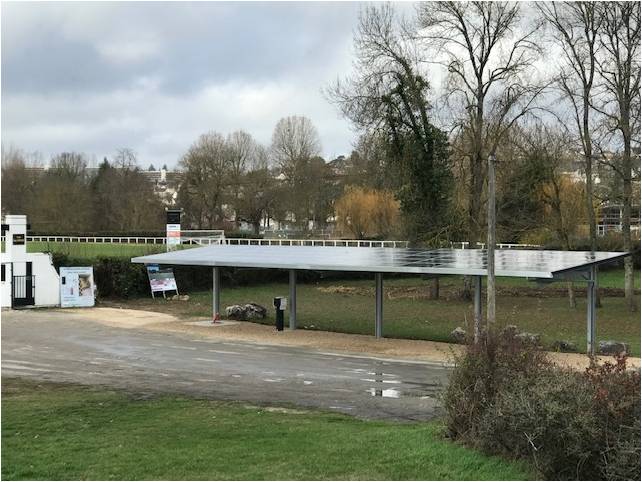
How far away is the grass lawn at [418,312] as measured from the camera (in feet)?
84.2

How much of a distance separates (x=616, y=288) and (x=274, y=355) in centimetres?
3064

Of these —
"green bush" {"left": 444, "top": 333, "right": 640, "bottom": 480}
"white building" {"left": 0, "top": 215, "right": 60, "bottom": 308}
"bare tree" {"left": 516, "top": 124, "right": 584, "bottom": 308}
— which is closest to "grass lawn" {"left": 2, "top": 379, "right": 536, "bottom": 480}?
Result: "green bush" {"left": 444, "top": 333, "right": 640, "bottom": 480}

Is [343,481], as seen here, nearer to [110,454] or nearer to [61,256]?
[110,454]

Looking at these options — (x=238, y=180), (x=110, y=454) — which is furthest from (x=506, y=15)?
(x=238, y=180)

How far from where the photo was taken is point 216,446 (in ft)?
27.2

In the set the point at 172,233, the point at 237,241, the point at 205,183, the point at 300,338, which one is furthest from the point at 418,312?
the point at 205,183

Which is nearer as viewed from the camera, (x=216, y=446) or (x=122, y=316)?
(x=216, y=446)

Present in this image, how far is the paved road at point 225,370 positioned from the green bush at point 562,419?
8.20 feet

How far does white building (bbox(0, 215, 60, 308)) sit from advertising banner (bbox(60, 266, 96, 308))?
0.27 metres

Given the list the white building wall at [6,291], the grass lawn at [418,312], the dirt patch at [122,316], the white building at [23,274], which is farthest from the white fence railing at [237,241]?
the white building wall at [6,291]

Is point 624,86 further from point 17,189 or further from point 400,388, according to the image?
point 17,189

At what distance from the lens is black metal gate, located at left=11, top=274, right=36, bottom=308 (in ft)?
97.3

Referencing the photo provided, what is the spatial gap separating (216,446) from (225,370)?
320 inches

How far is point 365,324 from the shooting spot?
2764cm
